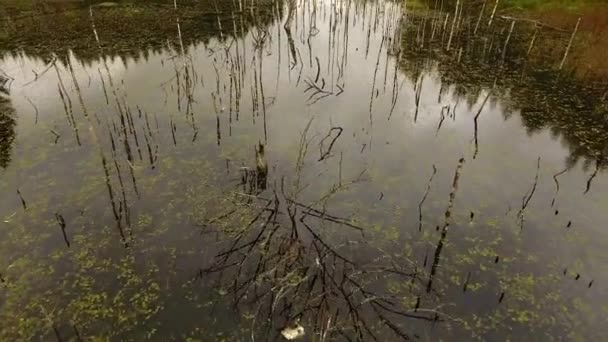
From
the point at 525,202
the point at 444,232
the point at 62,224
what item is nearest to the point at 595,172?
the point at 525,202

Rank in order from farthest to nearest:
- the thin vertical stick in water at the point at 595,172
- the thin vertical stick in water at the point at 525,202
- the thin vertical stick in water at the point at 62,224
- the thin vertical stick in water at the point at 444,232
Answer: the thin vertical stick in water at the point at 595,172 → the thin vertical stick in water at the point at 525,202 → the thin vertical stick in water at the point at 62,224 → the thin vertical stick in water at the point at 444,232

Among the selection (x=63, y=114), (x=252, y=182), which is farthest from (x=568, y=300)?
(x=63, y=114)

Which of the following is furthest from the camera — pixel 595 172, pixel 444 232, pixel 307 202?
pixel 595 172

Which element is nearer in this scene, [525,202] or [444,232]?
[444,232]

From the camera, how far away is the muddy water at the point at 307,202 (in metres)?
3.54

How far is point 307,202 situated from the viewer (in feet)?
15.6

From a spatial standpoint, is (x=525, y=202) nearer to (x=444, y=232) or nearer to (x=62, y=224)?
(x=444, y=232)

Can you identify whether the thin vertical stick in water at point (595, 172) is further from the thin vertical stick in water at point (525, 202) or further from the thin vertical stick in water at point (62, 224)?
the thin vertical stick in water at point (62, 224)

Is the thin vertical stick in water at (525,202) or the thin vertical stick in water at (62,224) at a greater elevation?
the thin vertical stick in water at (525,202)

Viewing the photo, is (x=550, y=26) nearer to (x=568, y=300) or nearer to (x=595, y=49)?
(x=595, y=49)

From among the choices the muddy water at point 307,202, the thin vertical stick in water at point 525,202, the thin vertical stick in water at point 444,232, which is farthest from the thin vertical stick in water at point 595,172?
the thin vertical stick in water at point 444,232

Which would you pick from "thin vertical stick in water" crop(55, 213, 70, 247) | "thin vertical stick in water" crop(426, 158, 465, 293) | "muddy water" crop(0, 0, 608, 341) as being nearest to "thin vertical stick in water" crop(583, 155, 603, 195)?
"muddy water" crop(0, 0, 608, 341)

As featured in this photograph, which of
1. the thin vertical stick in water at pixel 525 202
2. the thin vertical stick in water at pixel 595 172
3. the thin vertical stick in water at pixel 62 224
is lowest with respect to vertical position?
the thin vertical stick in water at pixel 62 224

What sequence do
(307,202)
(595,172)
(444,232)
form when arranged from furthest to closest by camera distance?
(595,172) < (307,202) < (444,232)
